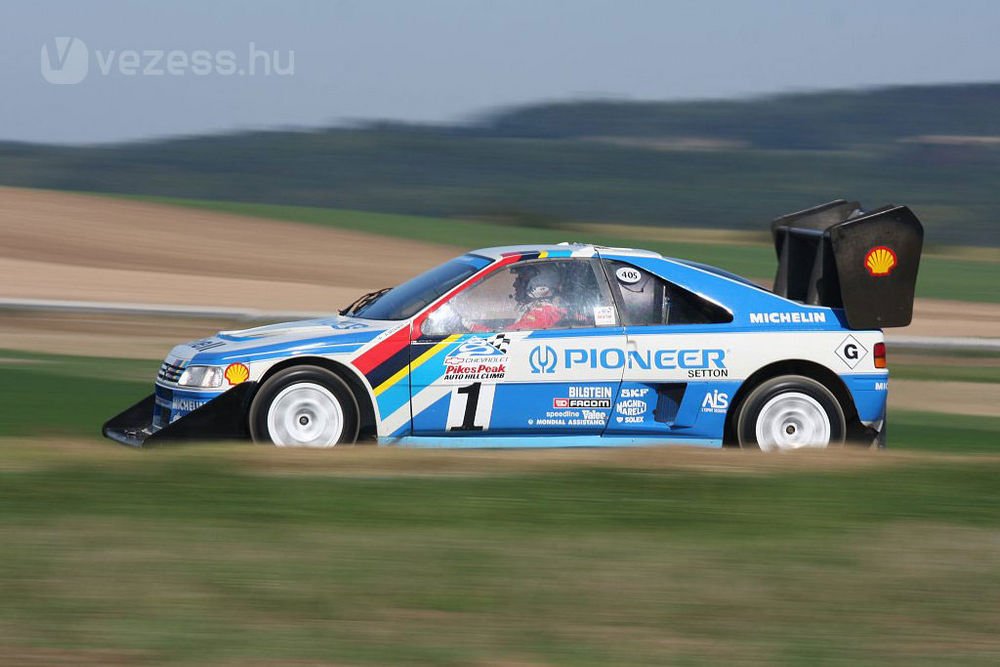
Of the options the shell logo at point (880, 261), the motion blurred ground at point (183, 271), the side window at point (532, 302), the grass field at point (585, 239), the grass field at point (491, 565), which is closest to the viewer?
the grass field at point (491, 565)

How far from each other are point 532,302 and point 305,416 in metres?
1.56

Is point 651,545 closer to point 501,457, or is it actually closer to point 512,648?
point 512,648

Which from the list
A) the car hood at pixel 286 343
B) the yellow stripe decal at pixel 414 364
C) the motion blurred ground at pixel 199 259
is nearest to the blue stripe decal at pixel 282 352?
the car hood at pixel 286 343

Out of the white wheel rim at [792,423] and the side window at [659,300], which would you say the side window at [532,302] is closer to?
the side window at [659,300]

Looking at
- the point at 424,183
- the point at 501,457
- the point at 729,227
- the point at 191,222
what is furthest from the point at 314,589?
the point at 424,183

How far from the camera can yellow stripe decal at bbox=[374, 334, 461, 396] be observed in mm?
8203

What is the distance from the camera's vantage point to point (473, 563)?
5062mm

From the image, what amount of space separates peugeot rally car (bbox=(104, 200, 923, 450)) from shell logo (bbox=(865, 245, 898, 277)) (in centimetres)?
1

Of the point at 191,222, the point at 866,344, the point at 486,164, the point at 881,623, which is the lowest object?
the point at 881,623

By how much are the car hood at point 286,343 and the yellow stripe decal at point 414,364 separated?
26cm

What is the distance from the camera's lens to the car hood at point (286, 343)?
8211 millimetres

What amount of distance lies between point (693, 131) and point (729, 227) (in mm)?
43499

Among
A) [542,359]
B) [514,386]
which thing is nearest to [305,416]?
[514,386]

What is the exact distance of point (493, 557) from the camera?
515cm
